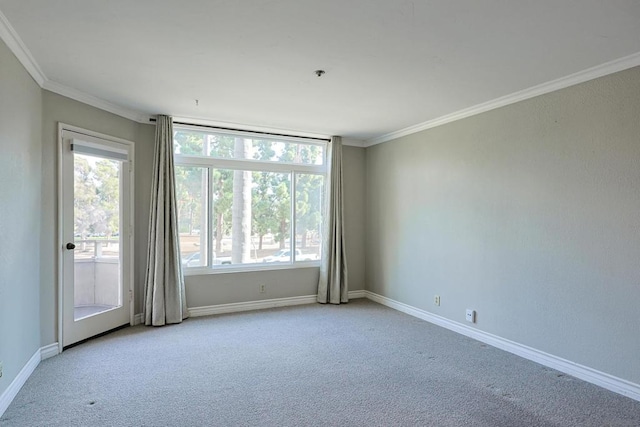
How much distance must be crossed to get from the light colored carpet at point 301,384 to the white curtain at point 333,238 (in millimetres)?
1317

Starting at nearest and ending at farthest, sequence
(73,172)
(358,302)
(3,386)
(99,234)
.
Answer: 1. (3,386)
2. (73,172)
3. (99,234)
4. (358,302)

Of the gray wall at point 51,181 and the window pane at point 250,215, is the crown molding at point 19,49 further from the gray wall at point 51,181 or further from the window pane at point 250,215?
the window pane at point 250,215

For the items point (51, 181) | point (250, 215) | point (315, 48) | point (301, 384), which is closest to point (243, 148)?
point (250, 215)

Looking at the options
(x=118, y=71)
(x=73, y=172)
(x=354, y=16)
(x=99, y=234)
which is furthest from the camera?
(x=99, y=234)

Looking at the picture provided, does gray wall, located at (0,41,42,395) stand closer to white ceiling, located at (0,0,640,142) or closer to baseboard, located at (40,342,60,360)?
baseboard, located at (40,342,60,360)

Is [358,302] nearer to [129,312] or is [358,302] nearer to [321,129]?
[321,129]

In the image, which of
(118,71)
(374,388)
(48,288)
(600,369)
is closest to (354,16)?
(118,71)

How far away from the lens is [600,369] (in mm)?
2910

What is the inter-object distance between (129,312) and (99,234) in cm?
104

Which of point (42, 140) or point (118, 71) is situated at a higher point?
point (118, 71)

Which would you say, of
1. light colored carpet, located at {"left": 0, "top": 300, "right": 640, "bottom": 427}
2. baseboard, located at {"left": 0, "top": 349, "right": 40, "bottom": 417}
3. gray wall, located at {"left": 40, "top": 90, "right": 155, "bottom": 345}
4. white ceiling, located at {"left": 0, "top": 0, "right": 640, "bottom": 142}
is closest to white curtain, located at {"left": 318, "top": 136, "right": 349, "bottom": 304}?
light colored carpet, located at {"left": 0, "top": 300, "right": 640, "bottom": 427}

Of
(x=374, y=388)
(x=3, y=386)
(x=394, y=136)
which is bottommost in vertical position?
(x=374, y=388)

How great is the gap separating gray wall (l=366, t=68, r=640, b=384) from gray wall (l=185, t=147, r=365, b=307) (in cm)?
104

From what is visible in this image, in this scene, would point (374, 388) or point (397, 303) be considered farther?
point (397, 303)
